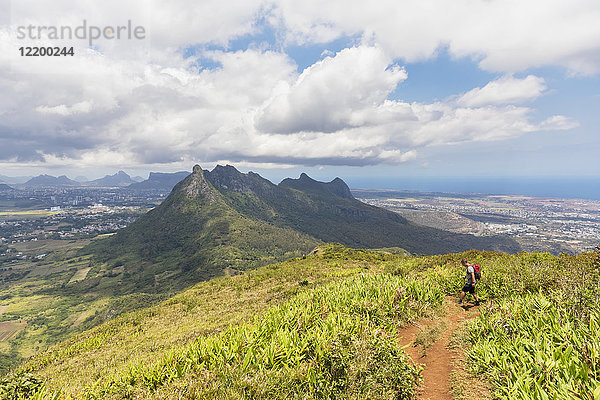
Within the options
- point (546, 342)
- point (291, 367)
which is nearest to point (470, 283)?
point (546, 342)

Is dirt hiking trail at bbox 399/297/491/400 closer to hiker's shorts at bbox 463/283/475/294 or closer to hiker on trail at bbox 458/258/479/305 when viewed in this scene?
hiker on trail at bbox 458/258/479/305

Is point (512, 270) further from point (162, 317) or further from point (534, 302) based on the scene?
point (162, 317)

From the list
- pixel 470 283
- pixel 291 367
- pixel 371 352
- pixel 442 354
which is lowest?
pixel 442 354

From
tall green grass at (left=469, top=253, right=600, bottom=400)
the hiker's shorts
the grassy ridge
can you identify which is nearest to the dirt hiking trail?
the grassy ridge

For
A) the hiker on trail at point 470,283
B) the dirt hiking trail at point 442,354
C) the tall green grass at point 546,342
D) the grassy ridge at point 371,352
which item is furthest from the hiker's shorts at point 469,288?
the tall green grass at point 546,342

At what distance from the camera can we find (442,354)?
8.38 m

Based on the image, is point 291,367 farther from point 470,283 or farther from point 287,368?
point 470,283

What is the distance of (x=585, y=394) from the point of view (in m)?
4.36

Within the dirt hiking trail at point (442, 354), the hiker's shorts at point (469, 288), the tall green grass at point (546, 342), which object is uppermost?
the tall green grass at point (546, 342)

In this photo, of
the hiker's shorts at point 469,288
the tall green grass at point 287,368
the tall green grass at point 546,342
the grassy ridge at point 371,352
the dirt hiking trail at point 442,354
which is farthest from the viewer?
the hiker's shorts at point 469,288

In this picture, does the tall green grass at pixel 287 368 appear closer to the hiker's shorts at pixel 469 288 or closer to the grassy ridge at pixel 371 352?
the grassy ridge at pixel 371 352

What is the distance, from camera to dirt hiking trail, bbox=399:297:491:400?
6508 millimetres

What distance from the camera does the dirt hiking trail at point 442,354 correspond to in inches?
256

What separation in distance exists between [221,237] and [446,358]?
670 feet
